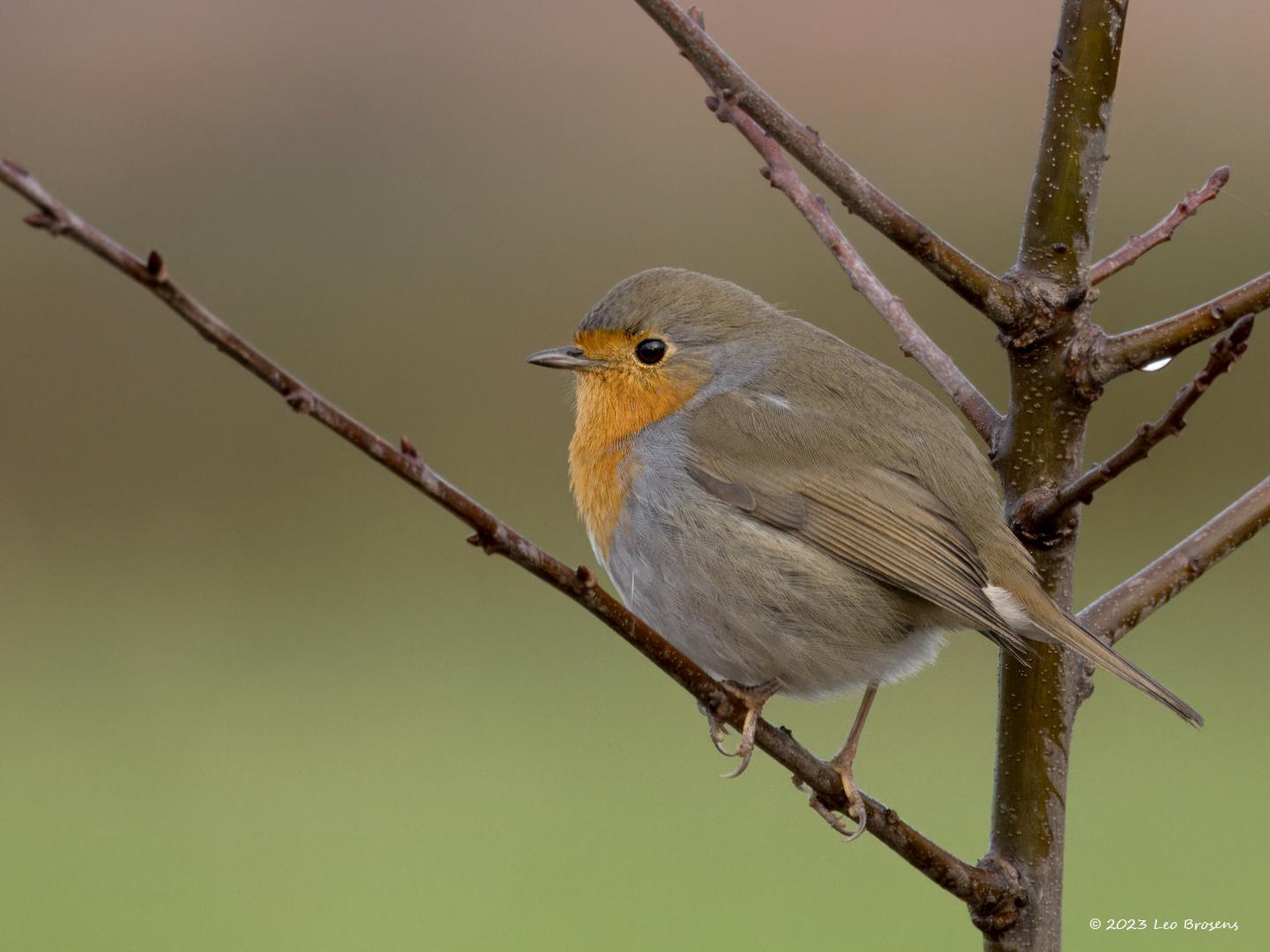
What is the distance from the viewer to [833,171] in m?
2.56

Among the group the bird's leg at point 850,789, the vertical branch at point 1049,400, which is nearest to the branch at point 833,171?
the vertical branch at point 1049,400

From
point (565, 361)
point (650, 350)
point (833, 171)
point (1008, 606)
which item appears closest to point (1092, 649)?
point (1008, 606)

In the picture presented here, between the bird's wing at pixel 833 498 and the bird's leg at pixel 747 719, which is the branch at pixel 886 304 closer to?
the bird's wing at pixel 833 498

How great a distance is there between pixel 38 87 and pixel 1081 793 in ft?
28.8

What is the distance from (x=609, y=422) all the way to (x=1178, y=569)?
4.66 feet

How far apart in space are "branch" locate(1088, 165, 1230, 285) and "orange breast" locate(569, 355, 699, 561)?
3.77 ft

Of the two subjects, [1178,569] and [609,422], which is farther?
[609,422]

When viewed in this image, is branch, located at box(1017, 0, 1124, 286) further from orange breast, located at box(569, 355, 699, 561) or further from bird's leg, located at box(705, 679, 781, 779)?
orange breast, located at box(569, 355, 699, 561)

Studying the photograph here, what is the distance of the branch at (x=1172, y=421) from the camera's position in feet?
7.34

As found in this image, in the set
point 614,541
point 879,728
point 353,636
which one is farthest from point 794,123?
point 353,636

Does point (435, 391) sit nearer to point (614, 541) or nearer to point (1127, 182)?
point (1127, 182)

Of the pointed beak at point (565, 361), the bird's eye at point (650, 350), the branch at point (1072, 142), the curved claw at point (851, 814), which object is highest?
the bird's eye at point (650, 350)

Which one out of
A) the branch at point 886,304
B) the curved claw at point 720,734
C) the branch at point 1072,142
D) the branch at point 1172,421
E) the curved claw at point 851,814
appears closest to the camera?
the branch at point 1172,421

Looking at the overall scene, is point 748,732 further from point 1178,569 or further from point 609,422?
point 609,422
